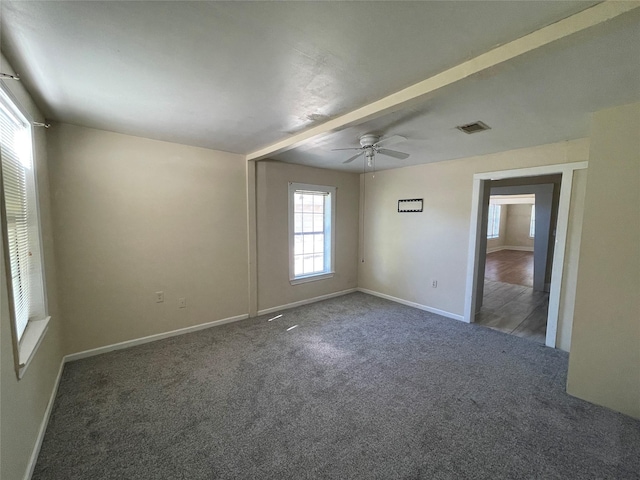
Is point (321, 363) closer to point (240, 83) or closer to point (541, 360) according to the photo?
point (541, 360)

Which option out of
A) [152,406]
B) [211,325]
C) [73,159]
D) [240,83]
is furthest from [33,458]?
[240,83]

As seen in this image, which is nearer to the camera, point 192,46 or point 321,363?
point 192,46

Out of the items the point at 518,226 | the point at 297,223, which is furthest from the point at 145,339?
the point at 518,226

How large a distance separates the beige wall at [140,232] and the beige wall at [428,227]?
2467mm

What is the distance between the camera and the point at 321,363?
8.60 feet

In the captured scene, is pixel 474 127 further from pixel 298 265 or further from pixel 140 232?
pixel 140 232

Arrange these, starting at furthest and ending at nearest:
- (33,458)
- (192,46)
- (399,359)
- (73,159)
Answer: (399,359) → (73,159) → (33,458) → (192,46)

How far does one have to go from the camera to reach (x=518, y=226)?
36.8 feet

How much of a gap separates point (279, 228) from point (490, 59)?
321cm

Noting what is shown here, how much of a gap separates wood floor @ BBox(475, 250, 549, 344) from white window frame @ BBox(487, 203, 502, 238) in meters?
3.24

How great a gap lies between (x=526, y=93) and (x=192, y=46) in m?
2.13

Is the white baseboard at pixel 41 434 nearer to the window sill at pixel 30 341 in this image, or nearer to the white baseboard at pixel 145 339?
the white baseboard at pixel 145 339

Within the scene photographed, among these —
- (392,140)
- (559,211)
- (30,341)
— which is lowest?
(30,341)

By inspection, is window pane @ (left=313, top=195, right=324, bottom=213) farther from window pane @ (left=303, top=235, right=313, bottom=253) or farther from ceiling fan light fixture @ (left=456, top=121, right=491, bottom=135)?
ceiling fan light fixture @ (left=456, top=121, right=491, bottom=135)
